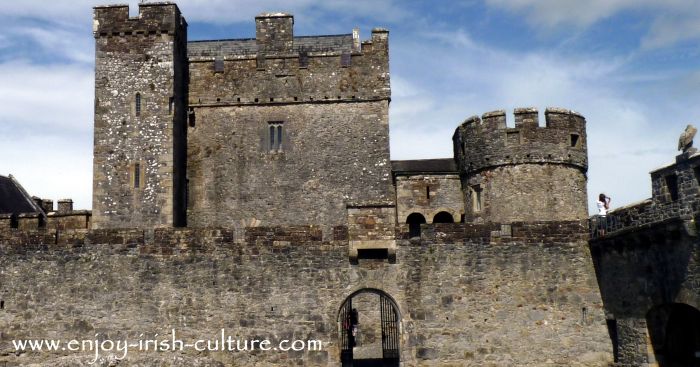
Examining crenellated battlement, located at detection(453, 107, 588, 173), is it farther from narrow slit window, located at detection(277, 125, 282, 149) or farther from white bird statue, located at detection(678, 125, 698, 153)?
white bird statue, located at detection(678, 125, 698, 153)

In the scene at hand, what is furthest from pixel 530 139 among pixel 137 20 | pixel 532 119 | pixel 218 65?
pixel 137 20

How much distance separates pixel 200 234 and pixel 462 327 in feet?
24.1

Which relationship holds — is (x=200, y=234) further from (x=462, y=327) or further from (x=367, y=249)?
(x=462, y=327)

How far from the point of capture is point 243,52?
3369 centimetres

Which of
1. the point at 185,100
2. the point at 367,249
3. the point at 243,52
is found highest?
the point at 243,52

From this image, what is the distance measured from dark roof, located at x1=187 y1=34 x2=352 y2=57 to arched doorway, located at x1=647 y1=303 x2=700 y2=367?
18.6 meters

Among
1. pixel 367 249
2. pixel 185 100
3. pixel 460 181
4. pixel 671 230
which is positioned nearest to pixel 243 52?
pixel 185 100

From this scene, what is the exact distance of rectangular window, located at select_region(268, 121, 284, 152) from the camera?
28.6 m

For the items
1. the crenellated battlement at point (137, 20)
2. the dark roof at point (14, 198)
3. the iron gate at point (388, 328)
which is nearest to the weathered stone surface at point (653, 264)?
the iron gate at point (388, 328)

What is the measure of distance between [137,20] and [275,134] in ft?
21.1

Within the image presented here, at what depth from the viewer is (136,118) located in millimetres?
26688

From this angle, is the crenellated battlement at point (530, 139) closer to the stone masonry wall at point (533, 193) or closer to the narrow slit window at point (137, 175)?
the stone masonry wall at point (533, 193)

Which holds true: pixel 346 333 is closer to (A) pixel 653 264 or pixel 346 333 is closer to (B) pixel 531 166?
(B) pixel 531 166

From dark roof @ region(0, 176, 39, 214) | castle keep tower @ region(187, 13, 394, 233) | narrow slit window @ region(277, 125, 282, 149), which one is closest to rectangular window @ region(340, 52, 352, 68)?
castle keep tower @ region(187, 13, 394, 233)
